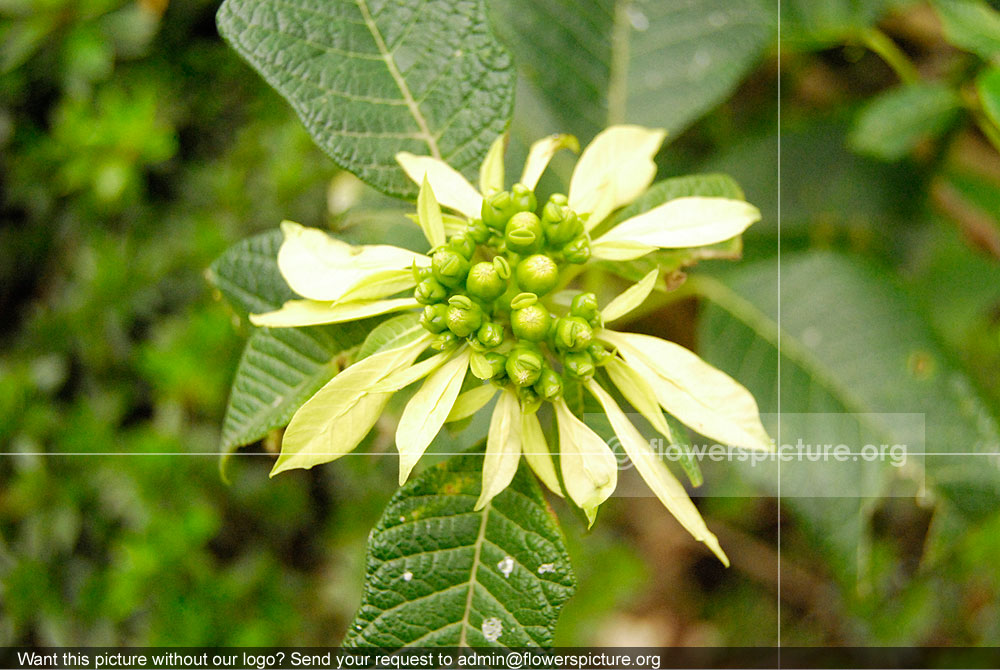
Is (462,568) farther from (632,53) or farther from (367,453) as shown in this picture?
(632,53)

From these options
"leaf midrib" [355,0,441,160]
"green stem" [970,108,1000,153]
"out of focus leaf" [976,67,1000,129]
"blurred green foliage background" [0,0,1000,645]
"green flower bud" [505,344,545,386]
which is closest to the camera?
"green flower bud" [505,344,545,386]

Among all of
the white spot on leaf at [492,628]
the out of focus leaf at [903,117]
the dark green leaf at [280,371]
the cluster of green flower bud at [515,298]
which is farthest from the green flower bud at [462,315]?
the out of focus leaf at [903,117]

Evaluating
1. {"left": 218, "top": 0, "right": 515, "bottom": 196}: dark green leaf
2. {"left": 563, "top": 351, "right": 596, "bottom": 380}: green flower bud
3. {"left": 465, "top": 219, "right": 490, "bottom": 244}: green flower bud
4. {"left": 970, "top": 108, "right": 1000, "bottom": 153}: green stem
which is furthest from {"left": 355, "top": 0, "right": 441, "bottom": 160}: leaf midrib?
{"left": 970, "top": 108, "right": 1000, "bottom": 153}: green stem

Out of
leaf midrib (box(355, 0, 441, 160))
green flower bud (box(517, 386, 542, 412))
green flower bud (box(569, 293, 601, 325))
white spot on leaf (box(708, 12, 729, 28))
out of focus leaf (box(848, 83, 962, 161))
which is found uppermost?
leaf midrib (box(355, 0, 441, 160))

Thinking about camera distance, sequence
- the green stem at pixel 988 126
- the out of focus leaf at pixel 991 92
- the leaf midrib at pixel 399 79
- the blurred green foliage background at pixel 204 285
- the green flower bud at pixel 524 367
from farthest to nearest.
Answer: the blurred green foliage background at pixel 204 285 < the green stem at pixel 988 126 < the out of focus leaf at pixel 991 92 < the leaf midrib at pixel 399 79 < the green flower bud at pixel 524 367

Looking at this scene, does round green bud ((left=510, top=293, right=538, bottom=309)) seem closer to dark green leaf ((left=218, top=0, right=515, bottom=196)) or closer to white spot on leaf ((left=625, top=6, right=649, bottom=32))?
dark green leaf ((left=218, top=0, right=515, bottom=196))

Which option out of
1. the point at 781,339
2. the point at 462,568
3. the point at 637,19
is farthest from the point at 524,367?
the point at 637,19

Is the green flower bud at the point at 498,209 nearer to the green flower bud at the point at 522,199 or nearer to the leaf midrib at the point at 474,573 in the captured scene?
the green flower bud at the point at 522,199
